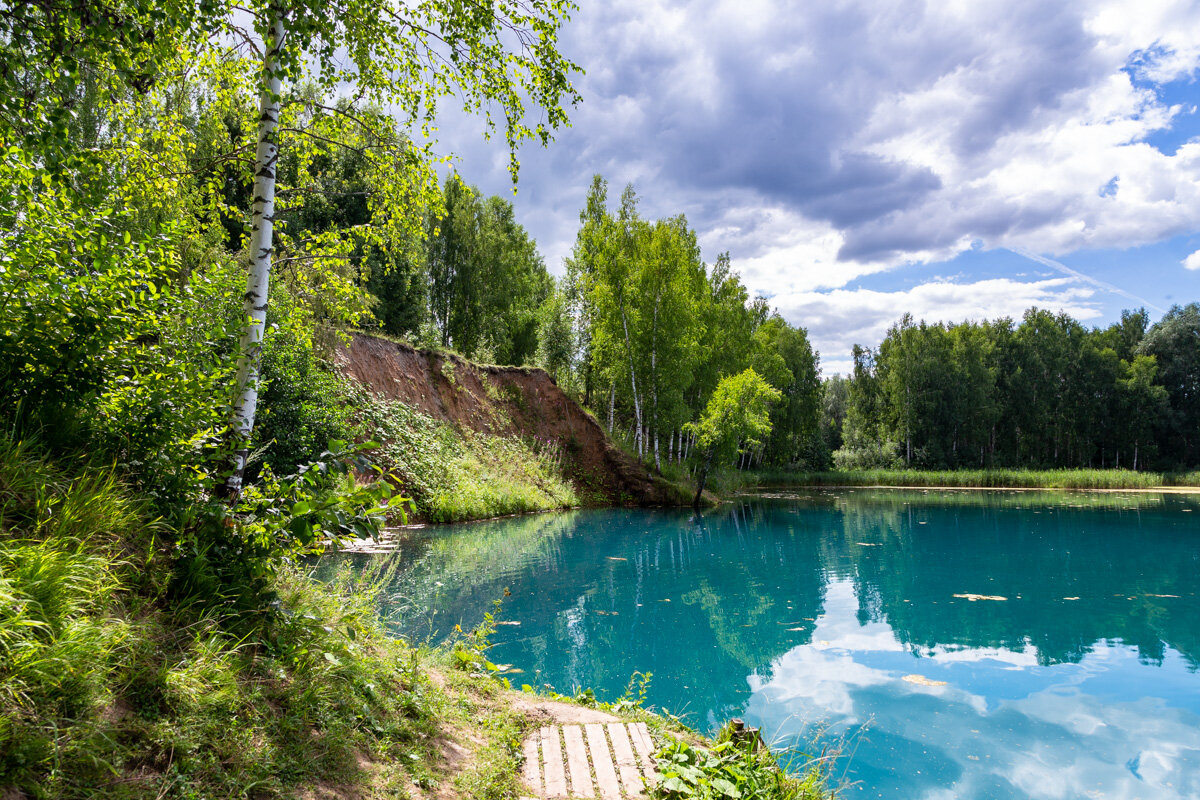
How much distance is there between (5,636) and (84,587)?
557 mm

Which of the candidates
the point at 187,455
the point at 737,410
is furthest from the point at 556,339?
the point at 187,455

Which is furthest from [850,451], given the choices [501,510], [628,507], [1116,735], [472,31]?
[472,31]

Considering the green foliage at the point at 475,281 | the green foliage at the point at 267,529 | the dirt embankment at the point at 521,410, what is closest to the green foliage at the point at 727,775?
the green foliage at the point at 267,529

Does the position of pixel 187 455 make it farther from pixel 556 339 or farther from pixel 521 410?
pixel 556 339

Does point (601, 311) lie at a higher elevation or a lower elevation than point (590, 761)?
higher

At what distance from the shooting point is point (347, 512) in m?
3.52

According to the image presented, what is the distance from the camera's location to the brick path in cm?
338

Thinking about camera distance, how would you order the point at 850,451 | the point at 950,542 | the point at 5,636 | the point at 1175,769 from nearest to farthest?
the point at 5,636
the point at 1175,769
the point at 950,542
the point at 850,451

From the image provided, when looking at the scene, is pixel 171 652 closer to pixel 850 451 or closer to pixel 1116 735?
pixel 1116 735

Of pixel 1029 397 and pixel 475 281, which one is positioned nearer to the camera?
pixel 475 281

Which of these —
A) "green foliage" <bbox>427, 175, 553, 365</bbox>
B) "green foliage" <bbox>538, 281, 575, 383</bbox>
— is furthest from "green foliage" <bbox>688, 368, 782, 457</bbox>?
"green foliage" <bbox>427, 175, 553, 365</bbox>

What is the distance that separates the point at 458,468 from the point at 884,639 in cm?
1366

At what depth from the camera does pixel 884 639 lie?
8.20 m

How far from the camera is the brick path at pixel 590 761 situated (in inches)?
133
